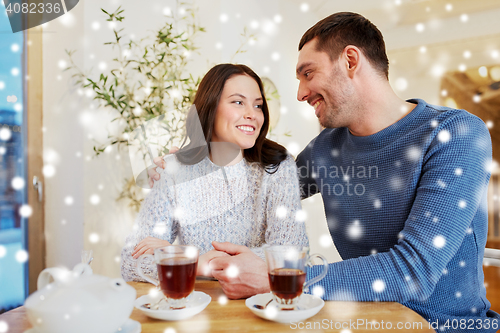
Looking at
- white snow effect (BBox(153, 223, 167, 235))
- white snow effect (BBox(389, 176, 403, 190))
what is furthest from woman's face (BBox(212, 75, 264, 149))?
white snow effect (BBox(389, 176, 403, 190))

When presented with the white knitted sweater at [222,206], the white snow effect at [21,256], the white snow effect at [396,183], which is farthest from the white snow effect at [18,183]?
the white snow effect at [396,183]

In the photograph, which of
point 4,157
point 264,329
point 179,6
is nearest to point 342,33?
point 264,329

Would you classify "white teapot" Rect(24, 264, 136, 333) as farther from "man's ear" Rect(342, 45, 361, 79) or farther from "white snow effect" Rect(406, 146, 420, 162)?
"man's ear" Rect(342, 45, 361, 79)

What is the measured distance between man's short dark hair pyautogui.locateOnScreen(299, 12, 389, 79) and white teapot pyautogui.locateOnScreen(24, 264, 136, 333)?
0.96 metres

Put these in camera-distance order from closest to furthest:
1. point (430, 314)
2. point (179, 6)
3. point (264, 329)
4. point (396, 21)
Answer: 1. point (264, 329)
2. point (430, 314)
3. point (179, 6)
4. point (396, 21)

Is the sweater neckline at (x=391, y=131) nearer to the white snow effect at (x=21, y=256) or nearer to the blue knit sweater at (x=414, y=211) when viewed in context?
the blue knit sweater at (x=414, y=211)

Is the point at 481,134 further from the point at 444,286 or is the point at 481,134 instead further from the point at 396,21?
the point at 396,21

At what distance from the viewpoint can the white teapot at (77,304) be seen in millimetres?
500

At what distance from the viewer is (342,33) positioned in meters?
1.19

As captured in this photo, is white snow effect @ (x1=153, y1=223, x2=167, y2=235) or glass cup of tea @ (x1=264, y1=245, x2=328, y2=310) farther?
white snow effect @ (x1=153, y1=223, x2=167, y2=235)

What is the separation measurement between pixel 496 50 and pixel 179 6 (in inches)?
87.2

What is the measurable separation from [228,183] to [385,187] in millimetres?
521

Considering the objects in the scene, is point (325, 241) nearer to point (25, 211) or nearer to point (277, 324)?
point (25, 211)

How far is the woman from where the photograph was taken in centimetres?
118
